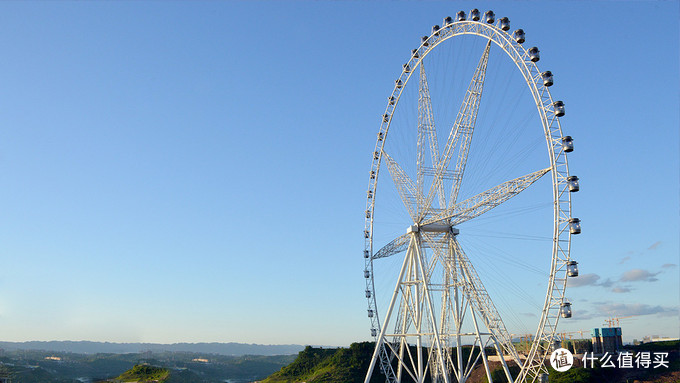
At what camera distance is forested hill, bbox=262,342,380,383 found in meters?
113

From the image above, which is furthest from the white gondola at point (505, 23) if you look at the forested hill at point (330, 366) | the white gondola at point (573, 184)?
the forested hill at point (330, 366)

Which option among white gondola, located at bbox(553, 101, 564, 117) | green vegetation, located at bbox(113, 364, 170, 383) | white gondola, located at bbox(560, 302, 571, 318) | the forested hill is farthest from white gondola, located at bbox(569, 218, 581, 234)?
green vegetation, located at bbox(113, 364, 170, 383)

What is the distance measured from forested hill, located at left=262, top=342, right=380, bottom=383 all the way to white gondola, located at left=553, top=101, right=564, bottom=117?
8410 centimetres

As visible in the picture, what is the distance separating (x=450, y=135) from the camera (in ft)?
170

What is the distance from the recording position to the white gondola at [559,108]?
39188 mm

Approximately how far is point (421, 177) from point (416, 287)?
36.5 feet

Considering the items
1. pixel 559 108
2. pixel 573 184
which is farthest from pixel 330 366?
pixel 559 108

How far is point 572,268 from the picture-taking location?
125 feet

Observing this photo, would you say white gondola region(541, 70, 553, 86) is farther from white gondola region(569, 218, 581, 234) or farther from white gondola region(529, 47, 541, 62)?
white gondola region(569, 218, 581, 234)

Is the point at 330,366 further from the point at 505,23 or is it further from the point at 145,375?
the point at 505,23

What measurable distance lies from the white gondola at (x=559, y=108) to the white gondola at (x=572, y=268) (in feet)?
35.2

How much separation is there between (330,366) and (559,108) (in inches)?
3681

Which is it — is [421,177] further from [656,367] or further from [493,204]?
[656,367]

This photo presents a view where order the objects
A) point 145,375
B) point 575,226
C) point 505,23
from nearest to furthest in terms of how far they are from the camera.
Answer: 1. point 575,226
2. point 505,23
3. point 145,375
